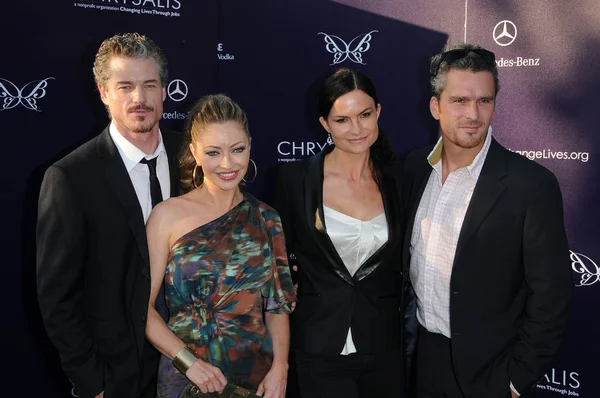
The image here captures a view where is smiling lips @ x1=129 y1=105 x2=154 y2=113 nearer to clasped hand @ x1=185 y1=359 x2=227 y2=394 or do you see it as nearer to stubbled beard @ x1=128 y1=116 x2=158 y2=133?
stubbled beard @ x1=128 y1=116 x2=158 y2=133

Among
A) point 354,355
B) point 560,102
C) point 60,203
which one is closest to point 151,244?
point 60,203

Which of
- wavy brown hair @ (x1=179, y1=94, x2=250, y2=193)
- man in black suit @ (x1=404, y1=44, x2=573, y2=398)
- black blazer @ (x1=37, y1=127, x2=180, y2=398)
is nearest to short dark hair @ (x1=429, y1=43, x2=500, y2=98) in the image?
man in black suit @ (x1=404, y1=44, x2=573, y2=398)

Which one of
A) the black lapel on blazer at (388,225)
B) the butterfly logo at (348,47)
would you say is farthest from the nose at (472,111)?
the butterfly logo at (348,47)

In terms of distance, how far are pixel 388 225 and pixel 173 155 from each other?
37.5 inches

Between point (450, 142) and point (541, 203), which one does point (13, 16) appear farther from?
point (541, 203)

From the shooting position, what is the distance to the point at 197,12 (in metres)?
4.83

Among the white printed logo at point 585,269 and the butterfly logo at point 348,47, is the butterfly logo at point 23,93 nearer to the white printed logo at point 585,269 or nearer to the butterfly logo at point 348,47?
the butterfly logo at point 348,47

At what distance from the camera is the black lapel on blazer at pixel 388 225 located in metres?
2.65

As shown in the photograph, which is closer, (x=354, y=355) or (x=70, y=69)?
(x=354, y=355)

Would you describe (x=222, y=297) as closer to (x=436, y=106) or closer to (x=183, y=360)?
(x=183, y=360)

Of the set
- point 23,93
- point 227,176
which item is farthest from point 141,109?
point 23,93

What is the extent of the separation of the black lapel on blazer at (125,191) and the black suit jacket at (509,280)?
1.20 meters

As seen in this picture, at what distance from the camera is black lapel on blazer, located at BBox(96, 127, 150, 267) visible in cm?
237

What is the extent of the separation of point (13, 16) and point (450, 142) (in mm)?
2958
